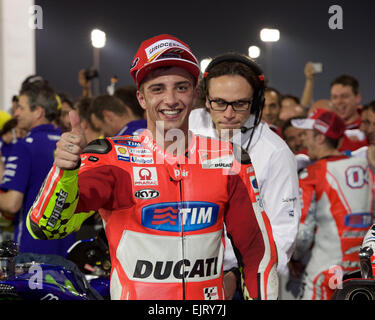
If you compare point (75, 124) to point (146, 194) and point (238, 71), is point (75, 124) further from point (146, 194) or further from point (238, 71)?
Result: point (238, 71)

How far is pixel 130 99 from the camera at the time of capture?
14.2 feet

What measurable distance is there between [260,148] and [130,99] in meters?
1.91

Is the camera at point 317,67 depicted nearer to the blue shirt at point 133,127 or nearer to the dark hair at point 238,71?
the blue shirt at point 133,127

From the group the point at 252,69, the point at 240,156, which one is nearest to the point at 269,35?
the point at 252,69

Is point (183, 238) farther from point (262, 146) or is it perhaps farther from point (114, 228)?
A: point (262, 146)

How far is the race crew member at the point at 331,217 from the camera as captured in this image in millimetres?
3750

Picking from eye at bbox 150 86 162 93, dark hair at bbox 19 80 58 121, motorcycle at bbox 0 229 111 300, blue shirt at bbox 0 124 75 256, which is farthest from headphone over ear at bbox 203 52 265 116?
dark hair at bbox 19 80 58 121

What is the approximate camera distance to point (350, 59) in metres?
5.85

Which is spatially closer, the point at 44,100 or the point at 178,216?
the point at 178,216

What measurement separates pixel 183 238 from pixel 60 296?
0.44 m

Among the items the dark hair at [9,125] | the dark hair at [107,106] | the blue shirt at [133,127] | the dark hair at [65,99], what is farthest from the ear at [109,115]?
the dark hair at [65,99]

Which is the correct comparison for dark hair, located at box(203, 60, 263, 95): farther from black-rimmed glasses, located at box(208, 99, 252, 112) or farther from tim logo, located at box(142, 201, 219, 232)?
tim logo, located at box(142, 201, 219, 232)

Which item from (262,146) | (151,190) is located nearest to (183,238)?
(151,190)

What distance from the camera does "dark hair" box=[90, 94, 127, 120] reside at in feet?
13.6
